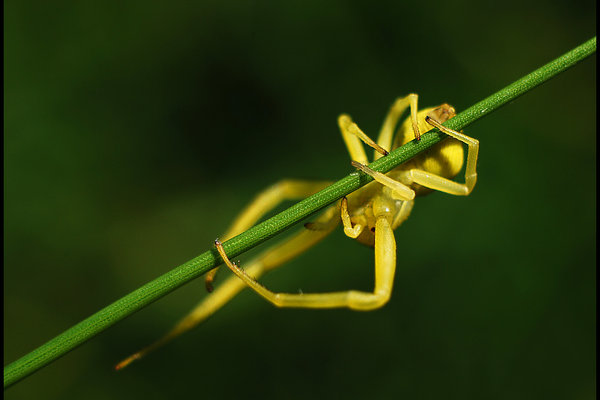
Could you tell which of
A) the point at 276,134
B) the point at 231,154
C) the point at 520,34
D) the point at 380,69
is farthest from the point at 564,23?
the point at 231,154

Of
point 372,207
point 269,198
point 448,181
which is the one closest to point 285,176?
point 269,198

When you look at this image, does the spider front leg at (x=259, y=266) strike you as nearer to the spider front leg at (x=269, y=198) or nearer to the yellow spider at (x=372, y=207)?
the yellow spider at (x=372, y=207)

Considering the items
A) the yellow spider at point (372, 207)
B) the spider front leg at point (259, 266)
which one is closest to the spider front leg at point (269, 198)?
the yellow spider at point (372, 207)

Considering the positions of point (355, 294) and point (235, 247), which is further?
point (355, 294)

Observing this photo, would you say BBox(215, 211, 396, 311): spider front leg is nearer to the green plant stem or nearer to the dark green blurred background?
the green plant stem

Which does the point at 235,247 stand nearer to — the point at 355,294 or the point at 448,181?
the point at 355,294
